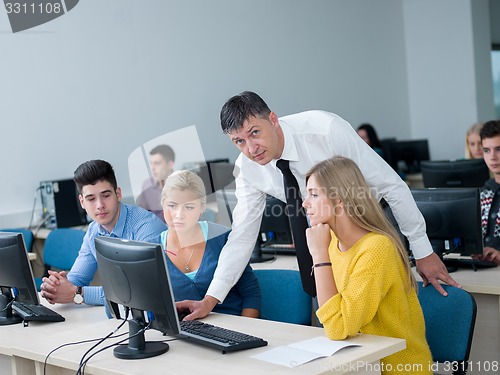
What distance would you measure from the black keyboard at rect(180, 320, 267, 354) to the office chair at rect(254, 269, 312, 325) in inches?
21.0

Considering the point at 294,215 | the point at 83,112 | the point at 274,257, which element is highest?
the point at 83,112

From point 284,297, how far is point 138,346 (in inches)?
33.0

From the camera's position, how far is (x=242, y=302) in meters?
2.86

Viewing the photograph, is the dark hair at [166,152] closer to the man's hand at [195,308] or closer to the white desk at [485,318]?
the man's hand at [195,308]

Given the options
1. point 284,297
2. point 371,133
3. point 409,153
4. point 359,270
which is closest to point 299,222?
point 284,297

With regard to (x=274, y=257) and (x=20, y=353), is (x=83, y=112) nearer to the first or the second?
(x=274, y=257)

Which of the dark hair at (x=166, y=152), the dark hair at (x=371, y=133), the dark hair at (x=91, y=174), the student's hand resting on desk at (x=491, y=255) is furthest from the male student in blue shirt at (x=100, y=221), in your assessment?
the dark hair at (x=371, y=133)

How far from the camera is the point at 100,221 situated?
2.98 meters

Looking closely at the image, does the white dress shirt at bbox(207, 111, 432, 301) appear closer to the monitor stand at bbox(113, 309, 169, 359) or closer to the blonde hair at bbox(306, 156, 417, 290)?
the blonde hair at bbox(306, 156, 417, 290)

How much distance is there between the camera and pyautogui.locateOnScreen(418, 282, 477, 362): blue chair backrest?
7.76 feet

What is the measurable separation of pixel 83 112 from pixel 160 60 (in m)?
0.89

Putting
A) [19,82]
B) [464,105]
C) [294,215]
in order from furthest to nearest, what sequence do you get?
[464,105] < [19,82] < [294,215]

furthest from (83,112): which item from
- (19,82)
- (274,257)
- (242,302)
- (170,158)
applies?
(242,302)

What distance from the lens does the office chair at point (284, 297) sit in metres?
2.86
